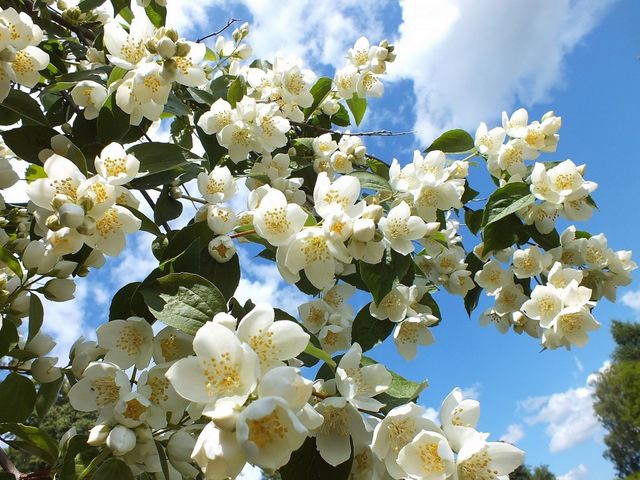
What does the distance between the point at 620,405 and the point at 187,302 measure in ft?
112

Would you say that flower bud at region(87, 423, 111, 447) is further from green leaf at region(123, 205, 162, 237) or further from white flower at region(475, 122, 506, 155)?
white flower at region(475, 122, 506, 155)

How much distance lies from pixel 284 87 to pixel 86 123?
2.52 ft

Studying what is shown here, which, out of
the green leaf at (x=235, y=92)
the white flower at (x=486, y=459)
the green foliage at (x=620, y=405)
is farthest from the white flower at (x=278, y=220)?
the green foliage at (x=620, y=405)

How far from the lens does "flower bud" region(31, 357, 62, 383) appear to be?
1.49 m

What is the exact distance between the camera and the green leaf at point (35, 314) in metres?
1.42

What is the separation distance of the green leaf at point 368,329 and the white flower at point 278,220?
510 mm

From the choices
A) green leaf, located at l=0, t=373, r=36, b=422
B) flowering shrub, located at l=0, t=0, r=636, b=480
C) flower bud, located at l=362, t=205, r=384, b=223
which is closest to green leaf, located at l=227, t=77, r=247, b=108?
flowering shrub, located at l=0, t=0, r=636, b=480

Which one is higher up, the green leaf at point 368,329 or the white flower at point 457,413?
the green leaf at point 368,329

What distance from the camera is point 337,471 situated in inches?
41.1

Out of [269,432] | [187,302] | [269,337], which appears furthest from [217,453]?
[187,302]

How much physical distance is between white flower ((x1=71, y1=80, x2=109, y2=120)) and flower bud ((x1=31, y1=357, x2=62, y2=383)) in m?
0.69

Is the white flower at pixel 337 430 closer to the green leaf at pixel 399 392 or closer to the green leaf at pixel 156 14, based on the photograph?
the green leaf at pixel 399 392

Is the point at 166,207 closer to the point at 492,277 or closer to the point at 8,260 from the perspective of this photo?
the point at 8,260

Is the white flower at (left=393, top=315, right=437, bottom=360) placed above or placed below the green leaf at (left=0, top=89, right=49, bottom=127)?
below
